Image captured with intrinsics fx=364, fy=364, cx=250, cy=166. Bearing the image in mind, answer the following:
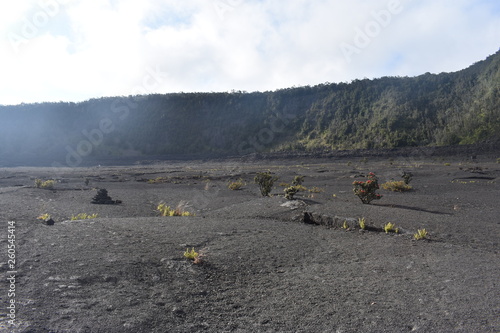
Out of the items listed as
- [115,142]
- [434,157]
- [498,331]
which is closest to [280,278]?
[498,331]

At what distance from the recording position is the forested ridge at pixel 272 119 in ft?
187

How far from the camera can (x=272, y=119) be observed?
7738 cm

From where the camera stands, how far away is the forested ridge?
187ft

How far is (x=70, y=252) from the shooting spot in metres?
6.29

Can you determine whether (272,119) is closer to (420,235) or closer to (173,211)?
(173,211)

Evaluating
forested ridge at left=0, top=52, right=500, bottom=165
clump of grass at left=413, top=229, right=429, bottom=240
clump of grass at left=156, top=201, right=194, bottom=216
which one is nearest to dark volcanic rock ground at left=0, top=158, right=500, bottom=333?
clump of grass at left=413, top=229, right=429, bottom=240

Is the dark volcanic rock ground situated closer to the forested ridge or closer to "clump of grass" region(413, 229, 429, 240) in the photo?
"clump of grass" region(413, 229, 429, 240)

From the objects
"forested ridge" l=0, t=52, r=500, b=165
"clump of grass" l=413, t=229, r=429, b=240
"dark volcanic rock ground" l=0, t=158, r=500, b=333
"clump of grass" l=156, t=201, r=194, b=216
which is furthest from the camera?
"forested ridge" l=0, t=52, r=500, b=165

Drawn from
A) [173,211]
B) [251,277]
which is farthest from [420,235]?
[173,211]

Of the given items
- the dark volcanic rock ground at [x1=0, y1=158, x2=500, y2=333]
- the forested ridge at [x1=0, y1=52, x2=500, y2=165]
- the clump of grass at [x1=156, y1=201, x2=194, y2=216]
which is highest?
the forested ridge at [x1=0, y1=52, x2=500, y2=165]

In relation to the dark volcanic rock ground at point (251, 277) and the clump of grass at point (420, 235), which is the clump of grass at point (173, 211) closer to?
the dark volcanic rock ground at point (251, 277)

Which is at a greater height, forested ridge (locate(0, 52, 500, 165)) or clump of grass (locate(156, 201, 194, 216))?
forested ridge (locate(0, 52, 500, 165))

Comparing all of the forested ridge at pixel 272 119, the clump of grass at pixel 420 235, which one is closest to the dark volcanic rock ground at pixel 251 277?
the clump of grass at pixel 420 235

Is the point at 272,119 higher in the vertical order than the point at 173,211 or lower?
higher
